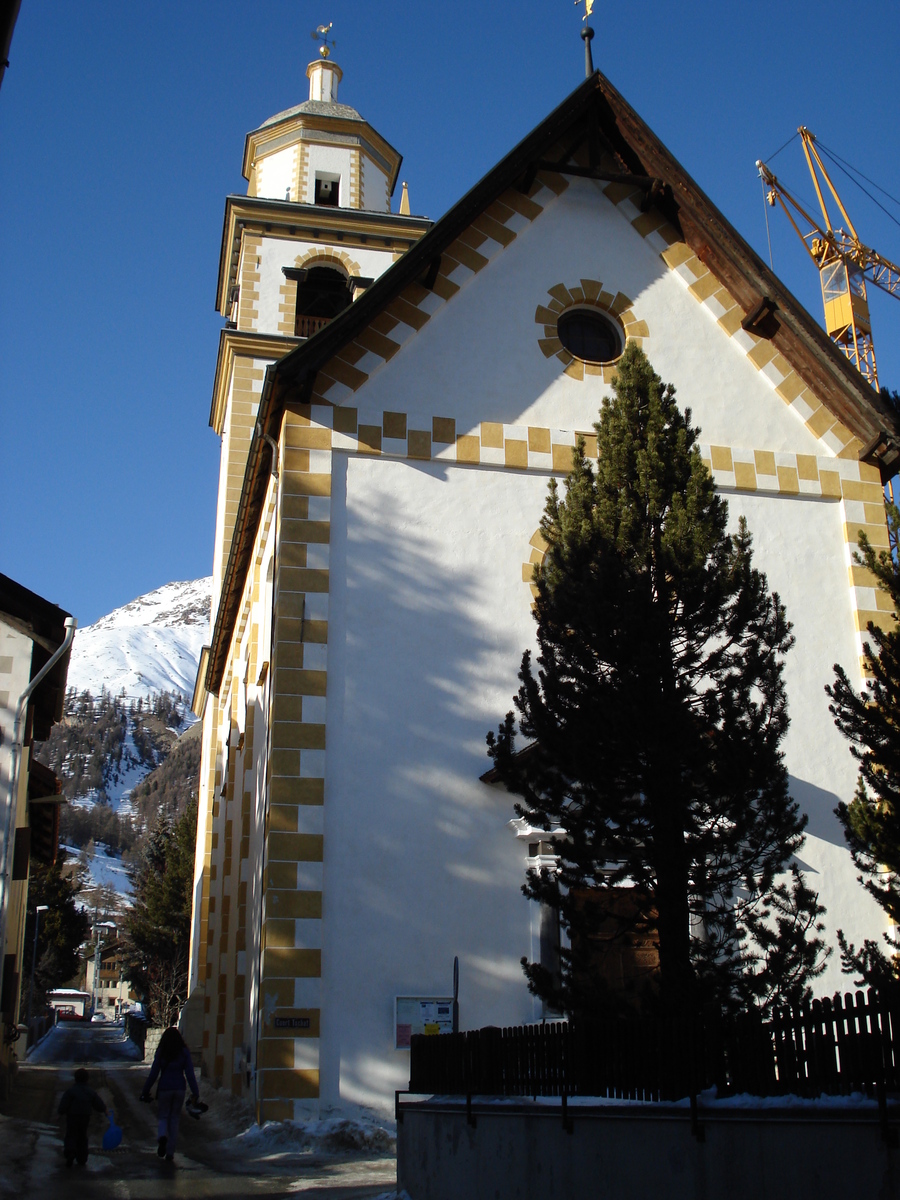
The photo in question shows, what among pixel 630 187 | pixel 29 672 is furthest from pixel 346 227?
pixel 29 672

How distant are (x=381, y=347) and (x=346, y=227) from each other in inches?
621

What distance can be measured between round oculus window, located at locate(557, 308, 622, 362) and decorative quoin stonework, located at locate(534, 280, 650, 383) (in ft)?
0.39

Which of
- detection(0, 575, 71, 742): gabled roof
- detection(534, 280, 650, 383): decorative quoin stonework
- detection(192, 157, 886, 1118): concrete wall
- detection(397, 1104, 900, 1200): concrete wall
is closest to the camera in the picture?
detection(397, 1104, 900, 1200): concrete wall

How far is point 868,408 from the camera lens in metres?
18.4

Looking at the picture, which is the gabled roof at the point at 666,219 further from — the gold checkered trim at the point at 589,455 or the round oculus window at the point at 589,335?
the round oculus window at the point at 589,335

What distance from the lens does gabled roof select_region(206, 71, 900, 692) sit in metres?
18.0

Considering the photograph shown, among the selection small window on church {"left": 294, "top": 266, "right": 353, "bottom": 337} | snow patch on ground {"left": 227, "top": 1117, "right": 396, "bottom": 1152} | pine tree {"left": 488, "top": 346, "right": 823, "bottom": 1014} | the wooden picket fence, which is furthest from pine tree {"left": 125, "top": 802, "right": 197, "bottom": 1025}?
pine tree {"left": 488, "top": 346, "right": 823, "bottom": 1014}

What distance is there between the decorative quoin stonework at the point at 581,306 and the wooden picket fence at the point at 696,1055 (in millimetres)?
10090

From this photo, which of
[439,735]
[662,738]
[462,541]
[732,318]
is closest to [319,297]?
[732,318]

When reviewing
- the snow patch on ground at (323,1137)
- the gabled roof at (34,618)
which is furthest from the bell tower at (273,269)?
the snow patch on ground at (323,1137)

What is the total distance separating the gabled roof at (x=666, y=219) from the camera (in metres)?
18.0

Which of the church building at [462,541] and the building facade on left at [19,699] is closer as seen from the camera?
the church building at [462,541]

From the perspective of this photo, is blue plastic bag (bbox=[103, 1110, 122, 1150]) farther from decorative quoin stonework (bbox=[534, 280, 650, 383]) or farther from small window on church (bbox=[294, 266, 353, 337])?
small window on church (bbox=[294, 266, 353, 337])

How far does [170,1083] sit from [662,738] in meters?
8.14
